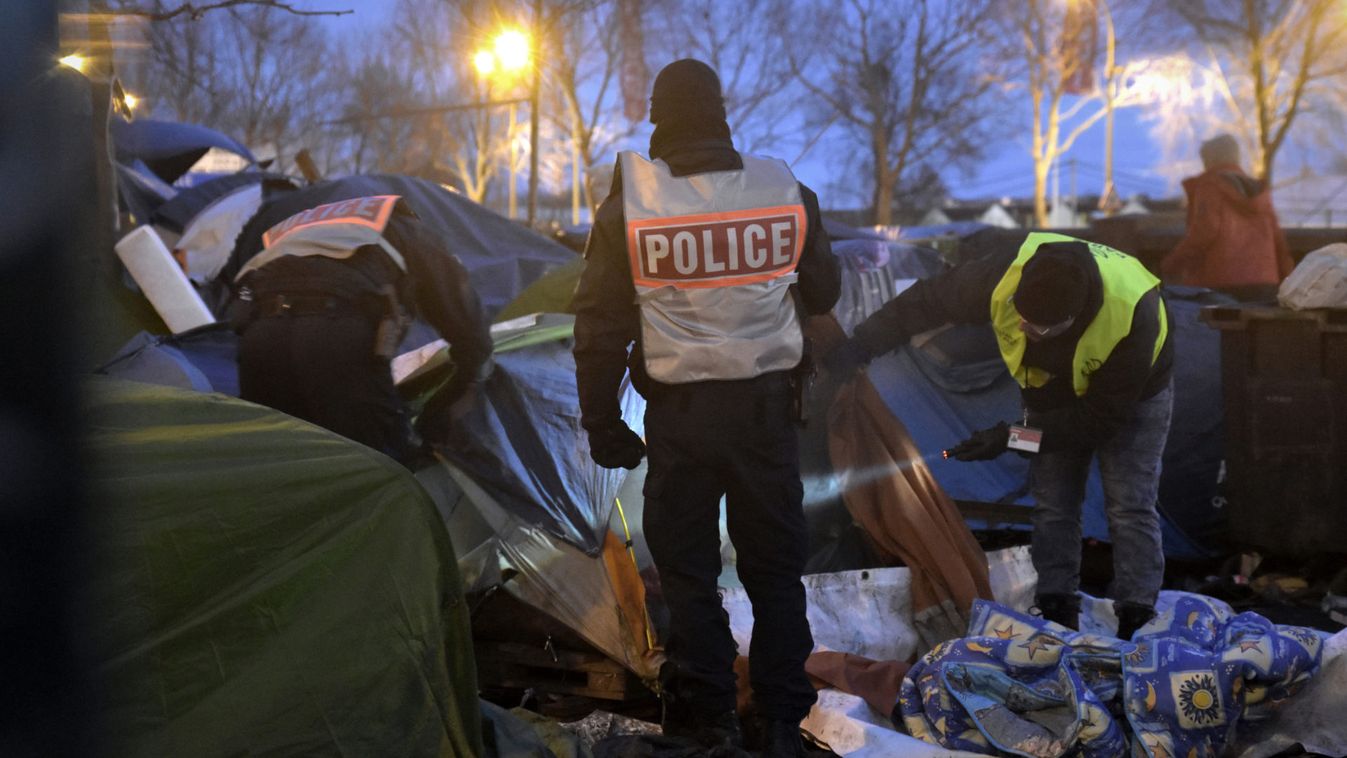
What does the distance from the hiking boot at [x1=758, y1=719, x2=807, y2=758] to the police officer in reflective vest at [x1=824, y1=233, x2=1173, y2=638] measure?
1190mm

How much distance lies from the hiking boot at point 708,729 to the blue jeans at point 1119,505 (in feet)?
4.62

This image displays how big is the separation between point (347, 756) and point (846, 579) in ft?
6.96

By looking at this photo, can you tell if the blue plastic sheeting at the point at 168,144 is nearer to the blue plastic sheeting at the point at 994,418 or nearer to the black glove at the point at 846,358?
the blue plastic sheeting at the point at 994,418

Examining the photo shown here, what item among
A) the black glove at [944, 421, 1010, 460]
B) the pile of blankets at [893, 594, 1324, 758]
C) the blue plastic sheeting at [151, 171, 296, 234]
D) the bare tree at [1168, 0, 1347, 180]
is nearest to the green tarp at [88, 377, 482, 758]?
the pile of blankets at [893, 594, 1324, 758]

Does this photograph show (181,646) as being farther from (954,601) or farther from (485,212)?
(485,212)

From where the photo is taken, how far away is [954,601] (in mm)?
4438

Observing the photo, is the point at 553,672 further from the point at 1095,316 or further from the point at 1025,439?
the point at 1095,316

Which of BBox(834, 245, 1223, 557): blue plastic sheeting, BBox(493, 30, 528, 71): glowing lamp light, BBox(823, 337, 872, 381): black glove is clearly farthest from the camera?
BBox(493, 30, 528, 71): glowing lamp light

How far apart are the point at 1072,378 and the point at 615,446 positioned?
5.17 ft

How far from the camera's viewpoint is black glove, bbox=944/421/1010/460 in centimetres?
431

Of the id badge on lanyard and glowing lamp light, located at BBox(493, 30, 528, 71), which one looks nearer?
the id badge on lanyard

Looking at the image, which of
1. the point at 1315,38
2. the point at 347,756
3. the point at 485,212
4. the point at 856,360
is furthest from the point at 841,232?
the point at 1315,38

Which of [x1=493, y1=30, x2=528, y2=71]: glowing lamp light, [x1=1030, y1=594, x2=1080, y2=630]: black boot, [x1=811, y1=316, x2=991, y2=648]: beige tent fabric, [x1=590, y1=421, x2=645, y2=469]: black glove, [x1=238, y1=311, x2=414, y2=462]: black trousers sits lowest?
[x1=1030, y1=594, x2=1080, y2=630]: black boot

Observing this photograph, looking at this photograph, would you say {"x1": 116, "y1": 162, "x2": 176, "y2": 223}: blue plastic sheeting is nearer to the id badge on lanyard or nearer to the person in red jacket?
the person in red jacket
